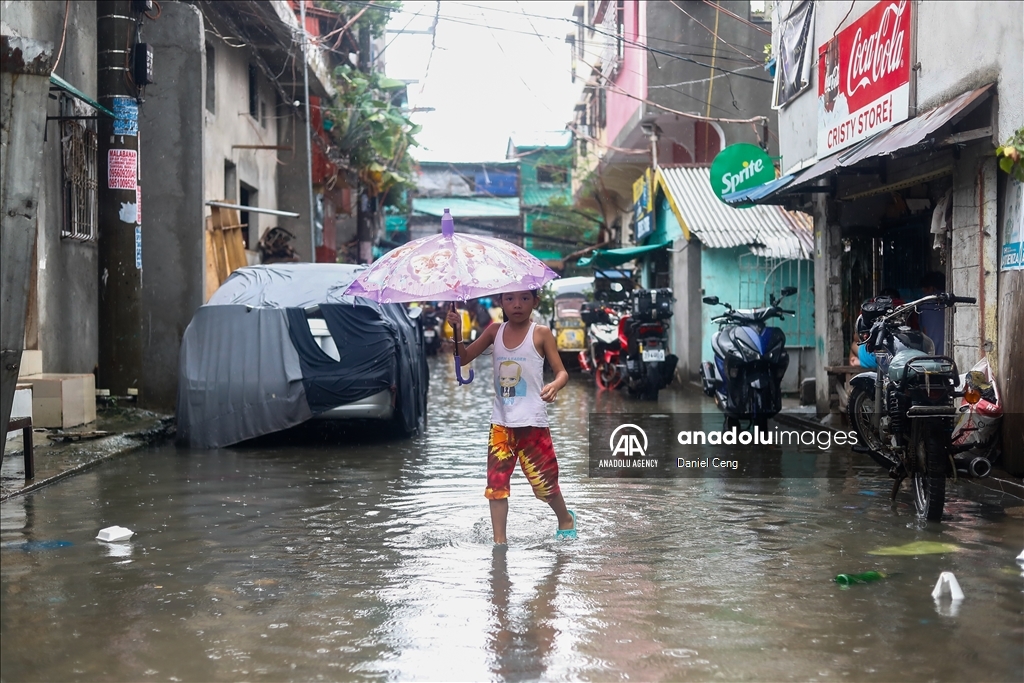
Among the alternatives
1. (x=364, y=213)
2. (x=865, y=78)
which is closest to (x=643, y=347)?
(x=865, y=78)

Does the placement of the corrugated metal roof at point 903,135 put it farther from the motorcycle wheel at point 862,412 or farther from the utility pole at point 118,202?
the utility pole at point 118,202

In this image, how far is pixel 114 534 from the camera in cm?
672

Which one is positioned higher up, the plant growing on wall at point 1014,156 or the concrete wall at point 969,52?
the concrete wall at point 969,52

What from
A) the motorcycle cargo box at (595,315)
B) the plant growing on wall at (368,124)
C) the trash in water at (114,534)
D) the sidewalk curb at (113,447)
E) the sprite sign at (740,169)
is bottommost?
the trash in water at (114,534)

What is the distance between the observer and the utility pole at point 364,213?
36859mm

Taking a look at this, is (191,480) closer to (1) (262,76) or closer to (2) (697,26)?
(1) (262,76)

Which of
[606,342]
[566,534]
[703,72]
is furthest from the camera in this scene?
[703,72]

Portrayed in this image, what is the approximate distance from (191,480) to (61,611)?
425 cm

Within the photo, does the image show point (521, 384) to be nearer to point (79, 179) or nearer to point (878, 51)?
point (878, 51)

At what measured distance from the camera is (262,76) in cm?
2422

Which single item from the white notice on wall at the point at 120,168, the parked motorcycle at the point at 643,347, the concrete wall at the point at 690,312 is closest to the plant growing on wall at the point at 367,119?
the concrete wall at the point at 690,312

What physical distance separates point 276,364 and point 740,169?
7.69 metres

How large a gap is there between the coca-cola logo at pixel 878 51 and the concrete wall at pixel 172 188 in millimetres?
7986

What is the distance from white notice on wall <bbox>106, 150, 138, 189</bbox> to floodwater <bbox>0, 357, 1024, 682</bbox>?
4.38 meters
